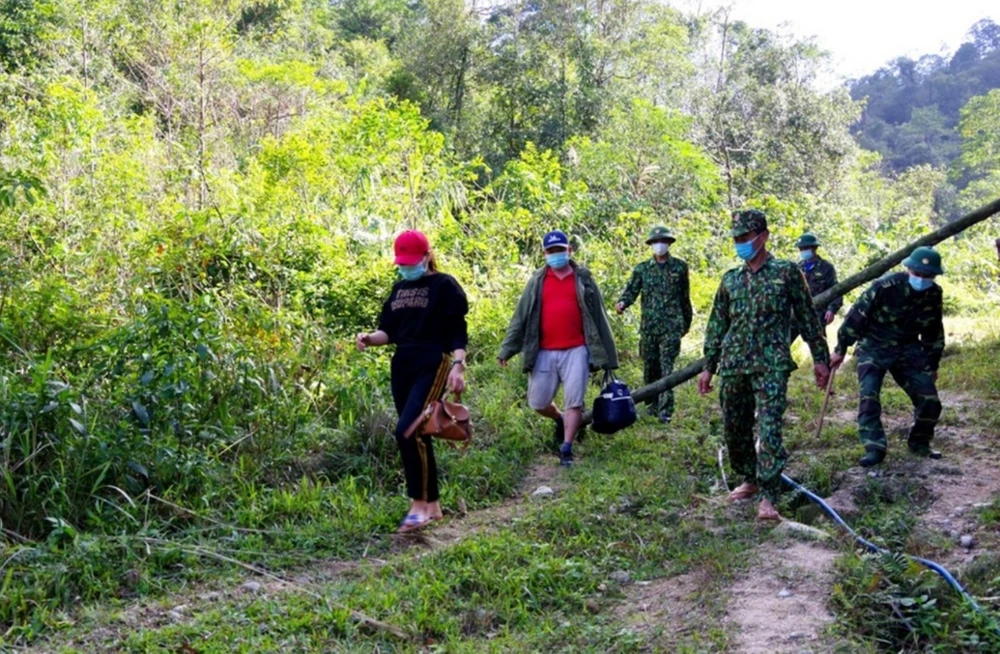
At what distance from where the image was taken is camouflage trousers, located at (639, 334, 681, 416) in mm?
8821

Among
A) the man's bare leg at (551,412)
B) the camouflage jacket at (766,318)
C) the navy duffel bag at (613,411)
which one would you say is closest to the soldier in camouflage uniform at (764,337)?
the camouflage jacket at (766,318)

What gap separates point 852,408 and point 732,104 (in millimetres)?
21184

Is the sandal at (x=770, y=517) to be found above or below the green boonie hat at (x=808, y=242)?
below

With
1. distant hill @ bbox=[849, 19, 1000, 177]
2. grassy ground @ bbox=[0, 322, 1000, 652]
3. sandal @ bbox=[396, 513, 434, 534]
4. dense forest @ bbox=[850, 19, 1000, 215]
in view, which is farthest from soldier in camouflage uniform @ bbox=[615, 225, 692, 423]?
distant hill @ bbox=[849, 19, 1000, 177]

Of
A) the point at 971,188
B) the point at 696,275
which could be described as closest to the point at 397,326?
the point at 696,275

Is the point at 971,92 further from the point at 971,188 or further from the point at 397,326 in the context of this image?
the point at 397,326

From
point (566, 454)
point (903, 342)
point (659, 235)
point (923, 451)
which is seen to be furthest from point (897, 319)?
point (566, 454)

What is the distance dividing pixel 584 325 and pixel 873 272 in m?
2.41

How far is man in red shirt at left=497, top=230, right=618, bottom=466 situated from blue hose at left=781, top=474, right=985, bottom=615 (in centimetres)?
162

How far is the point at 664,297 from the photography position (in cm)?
880

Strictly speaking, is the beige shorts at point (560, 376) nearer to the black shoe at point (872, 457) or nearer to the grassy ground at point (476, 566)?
the grassy ground at point (476, 566)

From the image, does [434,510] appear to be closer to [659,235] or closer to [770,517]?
[770,517]

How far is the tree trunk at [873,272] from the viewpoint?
24.0 feet

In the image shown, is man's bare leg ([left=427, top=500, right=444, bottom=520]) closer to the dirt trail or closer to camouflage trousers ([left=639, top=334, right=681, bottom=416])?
the dirt trail
